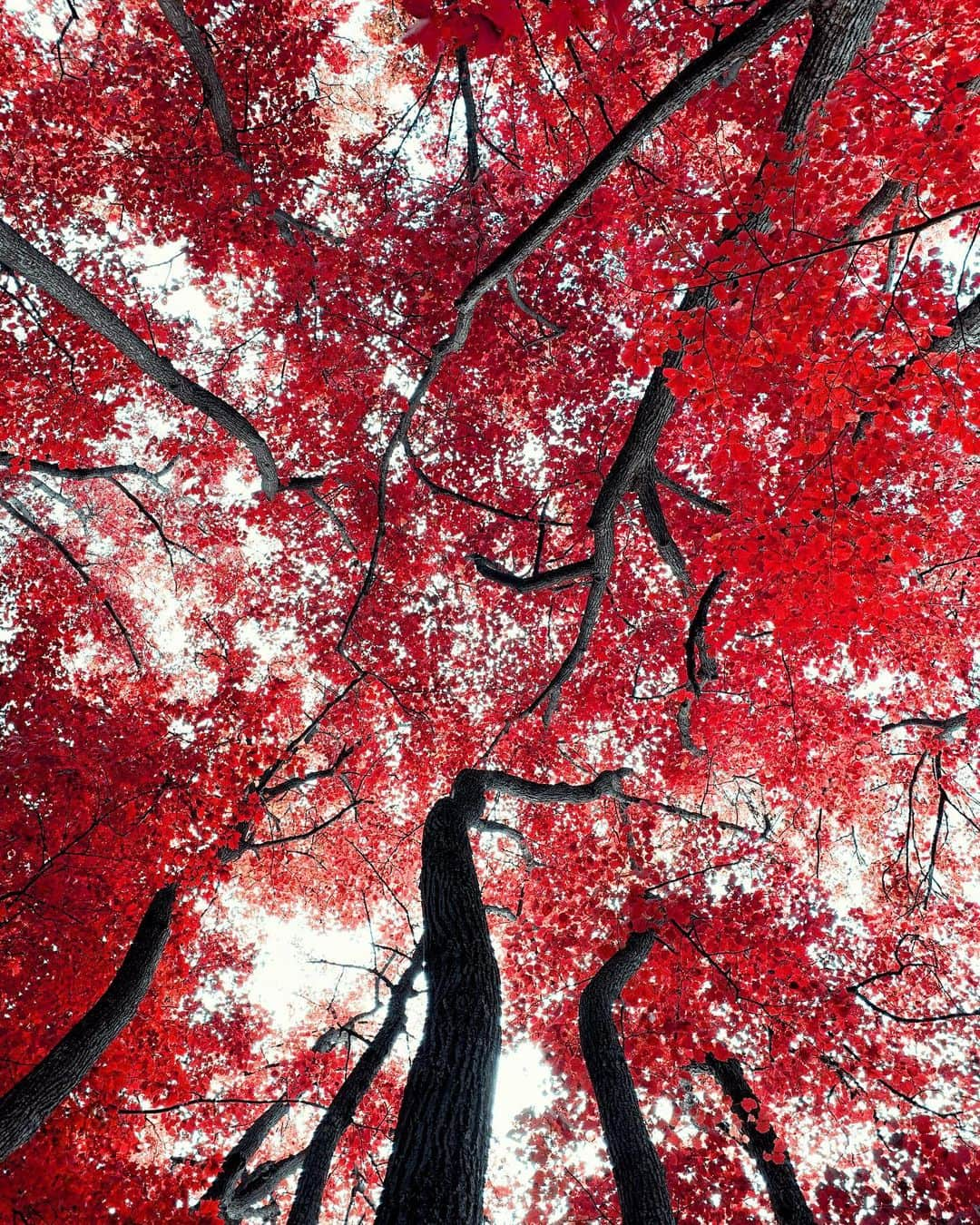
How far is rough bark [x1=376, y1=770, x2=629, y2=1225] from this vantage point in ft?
10.3

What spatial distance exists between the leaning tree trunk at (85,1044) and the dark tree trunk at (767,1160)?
664 cm

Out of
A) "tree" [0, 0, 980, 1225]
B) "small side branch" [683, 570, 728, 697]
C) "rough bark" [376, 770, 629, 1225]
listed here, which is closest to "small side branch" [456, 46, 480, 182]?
"tree" [0, 0, 980, 1225]

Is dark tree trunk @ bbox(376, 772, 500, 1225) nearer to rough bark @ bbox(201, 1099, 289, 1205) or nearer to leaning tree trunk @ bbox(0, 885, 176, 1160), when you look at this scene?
leaning tree trunk @ bbox(0, 885, 176, 1160)

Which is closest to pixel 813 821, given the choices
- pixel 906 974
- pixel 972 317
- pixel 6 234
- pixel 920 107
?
pixel 906 974

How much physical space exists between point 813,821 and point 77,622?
16.9m

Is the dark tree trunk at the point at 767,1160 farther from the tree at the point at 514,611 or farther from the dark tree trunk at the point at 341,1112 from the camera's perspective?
the dark tree trunk at the point at 341,1112

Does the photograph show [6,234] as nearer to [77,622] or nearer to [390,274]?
[390,274]

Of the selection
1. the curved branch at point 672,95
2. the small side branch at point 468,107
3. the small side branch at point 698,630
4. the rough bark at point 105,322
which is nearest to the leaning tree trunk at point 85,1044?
the rough bark at point 105,322

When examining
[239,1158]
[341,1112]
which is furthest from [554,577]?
[239,1158]

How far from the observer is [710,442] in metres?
10.9

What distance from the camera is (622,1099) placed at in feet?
19.5

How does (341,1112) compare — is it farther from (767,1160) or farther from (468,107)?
(468,107)

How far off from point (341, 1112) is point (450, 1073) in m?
5.27

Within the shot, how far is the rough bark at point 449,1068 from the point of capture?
3.13 metres
